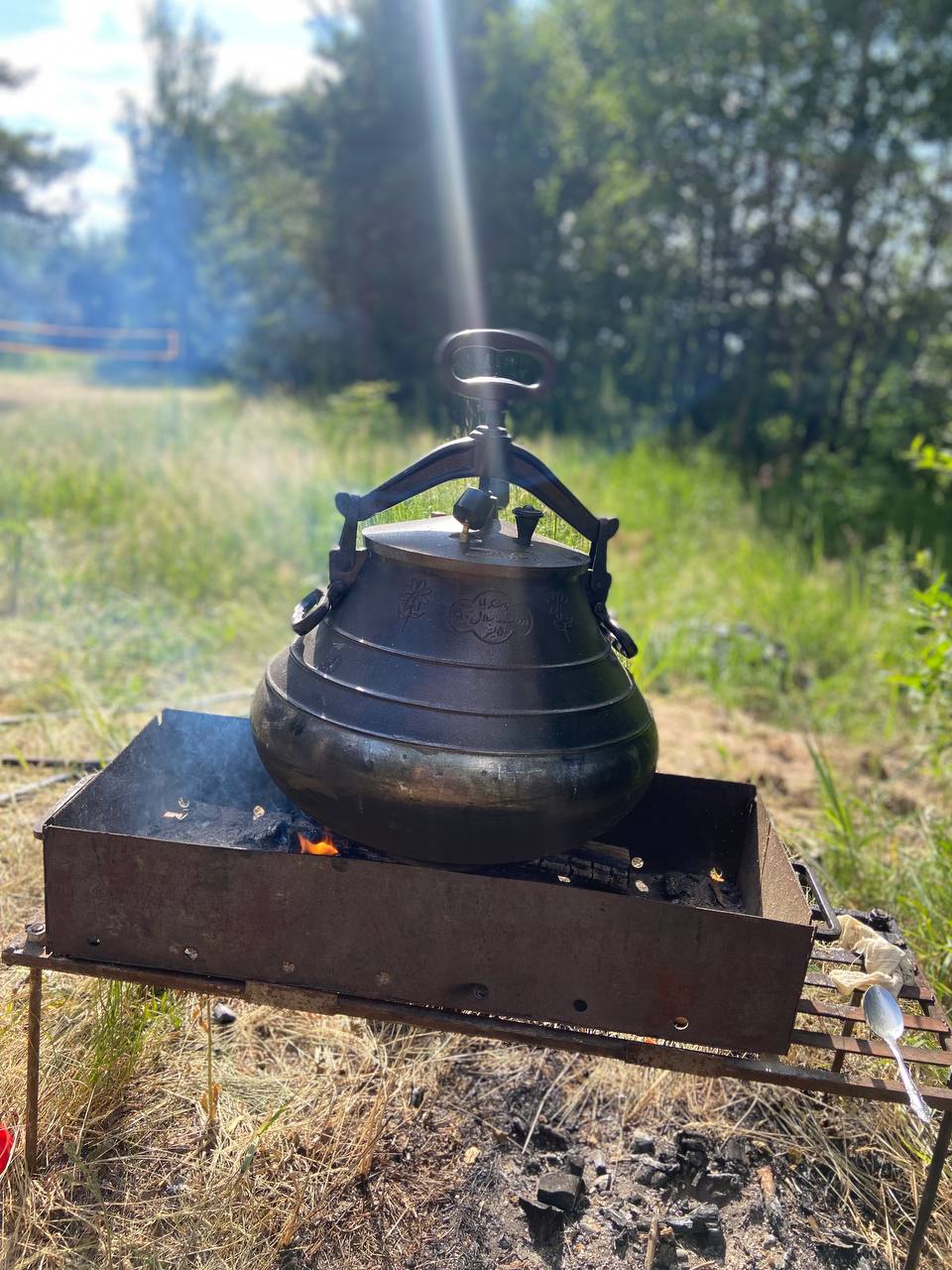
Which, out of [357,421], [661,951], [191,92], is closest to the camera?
[661,951]

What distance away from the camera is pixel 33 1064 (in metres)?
2.17

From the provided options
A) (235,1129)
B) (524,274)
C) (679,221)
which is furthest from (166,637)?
(524,274)

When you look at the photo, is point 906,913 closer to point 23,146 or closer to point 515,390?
point 515,390

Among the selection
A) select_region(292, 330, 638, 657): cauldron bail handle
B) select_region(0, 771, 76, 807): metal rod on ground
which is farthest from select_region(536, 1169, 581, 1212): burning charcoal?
select_region(0, 771, 76, 807): metal rod on ground

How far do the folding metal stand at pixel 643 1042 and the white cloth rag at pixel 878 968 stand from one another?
0.11 feet

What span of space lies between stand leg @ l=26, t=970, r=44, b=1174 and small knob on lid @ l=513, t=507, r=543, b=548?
1.48m

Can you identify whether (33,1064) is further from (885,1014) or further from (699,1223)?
(885,1014)

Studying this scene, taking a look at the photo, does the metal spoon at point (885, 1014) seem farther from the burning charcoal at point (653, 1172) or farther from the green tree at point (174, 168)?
the green tree at point (174, 168)

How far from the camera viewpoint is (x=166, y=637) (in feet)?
18.5

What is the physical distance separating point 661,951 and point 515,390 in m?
1.24

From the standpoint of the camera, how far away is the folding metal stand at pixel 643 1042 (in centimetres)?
197

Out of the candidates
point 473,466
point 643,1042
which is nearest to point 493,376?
point 473,466

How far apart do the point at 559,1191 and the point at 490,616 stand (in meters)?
1.45

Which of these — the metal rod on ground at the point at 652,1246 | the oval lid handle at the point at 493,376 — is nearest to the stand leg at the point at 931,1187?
the metal rod on ground at the point at 652,1246
